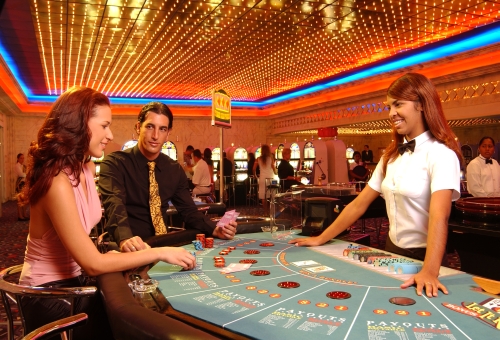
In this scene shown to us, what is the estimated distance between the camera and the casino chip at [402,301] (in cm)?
135

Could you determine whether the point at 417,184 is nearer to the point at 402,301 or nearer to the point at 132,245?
the point at 402,301

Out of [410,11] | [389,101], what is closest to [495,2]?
[410,11]

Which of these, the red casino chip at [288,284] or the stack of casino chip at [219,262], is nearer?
the red casino chip at [288,284]

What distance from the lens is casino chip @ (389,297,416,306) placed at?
1.35 metres

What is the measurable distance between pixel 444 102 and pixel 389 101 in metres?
8.15

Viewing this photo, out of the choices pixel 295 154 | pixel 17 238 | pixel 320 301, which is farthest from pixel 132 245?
pixel 295 154

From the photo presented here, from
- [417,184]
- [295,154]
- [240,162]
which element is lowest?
[417,184]

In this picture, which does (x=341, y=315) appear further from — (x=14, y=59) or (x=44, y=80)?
(x=44, y=80)

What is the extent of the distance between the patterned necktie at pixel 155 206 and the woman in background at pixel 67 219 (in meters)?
0.86

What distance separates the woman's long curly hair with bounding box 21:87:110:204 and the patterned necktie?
97 cm

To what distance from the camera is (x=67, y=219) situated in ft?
5.19

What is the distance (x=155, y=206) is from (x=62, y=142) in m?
1.09

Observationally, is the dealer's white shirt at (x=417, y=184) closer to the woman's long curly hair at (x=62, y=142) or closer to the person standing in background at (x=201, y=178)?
the woman's long curly hair at (x=62, y=142)

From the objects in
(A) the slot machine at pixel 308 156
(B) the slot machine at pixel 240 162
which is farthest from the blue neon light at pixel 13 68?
(A) the slot machine at pixel 308 156
